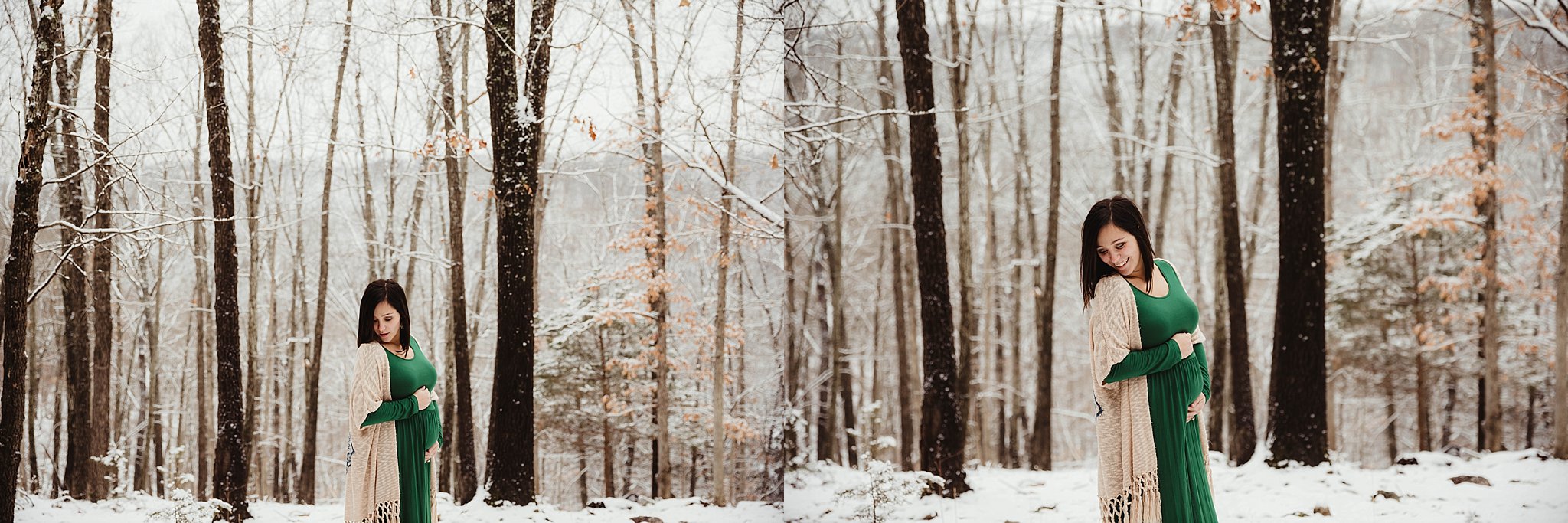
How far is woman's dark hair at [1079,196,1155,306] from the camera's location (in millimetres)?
2668

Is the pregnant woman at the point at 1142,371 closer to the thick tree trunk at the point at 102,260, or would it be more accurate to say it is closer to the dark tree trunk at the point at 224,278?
the dark tree trunk at the point at 224,278

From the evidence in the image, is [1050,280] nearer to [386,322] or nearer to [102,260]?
[386,322]

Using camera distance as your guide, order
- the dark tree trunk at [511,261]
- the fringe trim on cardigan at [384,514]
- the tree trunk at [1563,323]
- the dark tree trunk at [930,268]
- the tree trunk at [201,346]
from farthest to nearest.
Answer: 1. the tree trunk at [201,346]
2. the tree trunk at [1563,323]
3. the dark tree trunk at [511,261]
4. the dark tree trunk at [930,268]
5. the fringe trim on cardigan at [384,514]

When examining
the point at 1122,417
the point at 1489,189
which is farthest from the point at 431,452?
the point at 1489,189

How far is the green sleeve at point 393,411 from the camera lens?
3.33 metres

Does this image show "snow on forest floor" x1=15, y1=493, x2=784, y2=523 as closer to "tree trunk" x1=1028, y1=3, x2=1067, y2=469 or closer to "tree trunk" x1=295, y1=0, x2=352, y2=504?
"tree trunk" x1=295, y1=0, x2=352, y2=504

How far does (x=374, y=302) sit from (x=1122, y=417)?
2733 millimetres

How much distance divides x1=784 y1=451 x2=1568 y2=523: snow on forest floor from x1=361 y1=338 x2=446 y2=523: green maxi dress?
2368 millimetres

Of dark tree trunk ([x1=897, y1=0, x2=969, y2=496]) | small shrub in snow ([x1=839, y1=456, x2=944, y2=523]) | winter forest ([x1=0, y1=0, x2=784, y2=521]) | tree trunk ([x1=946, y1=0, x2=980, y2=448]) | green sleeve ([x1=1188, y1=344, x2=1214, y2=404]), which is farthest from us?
tree trunk ([x1=946, y1=0, x2=980, y2=448])

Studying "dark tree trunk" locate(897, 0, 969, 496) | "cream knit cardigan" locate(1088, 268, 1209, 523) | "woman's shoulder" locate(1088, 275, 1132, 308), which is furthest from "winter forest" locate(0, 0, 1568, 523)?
"woman's shoulder" locate(1088, 275, 1132, 308)

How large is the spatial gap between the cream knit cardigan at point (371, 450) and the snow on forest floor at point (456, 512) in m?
1.97

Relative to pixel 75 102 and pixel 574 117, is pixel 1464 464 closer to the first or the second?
pixel 574 117

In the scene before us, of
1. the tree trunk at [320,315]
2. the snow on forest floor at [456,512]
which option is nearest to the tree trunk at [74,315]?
the snow on forest floor at [456,512]

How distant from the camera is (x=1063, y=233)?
19.1m
